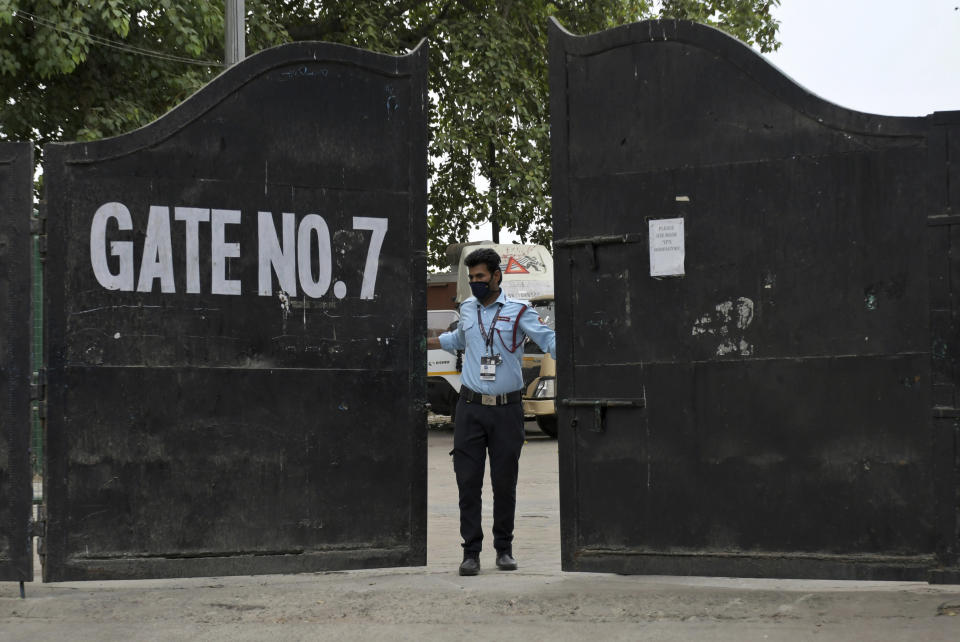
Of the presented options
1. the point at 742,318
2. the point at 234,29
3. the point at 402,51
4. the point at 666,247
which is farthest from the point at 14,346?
the point at 402,51

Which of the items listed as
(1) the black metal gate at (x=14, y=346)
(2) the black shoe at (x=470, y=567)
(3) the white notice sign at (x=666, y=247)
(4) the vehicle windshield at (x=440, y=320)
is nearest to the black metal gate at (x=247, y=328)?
(1) the black metal gate at (x=14, y=346)

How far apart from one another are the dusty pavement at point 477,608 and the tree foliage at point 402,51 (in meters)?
10.1

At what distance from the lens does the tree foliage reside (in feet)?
52.2

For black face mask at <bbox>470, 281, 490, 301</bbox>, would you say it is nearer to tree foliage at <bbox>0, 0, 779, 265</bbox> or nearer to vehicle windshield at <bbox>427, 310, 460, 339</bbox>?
tree foliage at <bbox>0, 0, 779, 265</bbox>

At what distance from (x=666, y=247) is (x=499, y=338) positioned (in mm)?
1360

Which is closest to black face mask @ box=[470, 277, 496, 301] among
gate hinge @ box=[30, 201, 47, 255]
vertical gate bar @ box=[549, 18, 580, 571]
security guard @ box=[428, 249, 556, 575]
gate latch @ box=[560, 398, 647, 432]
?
security guard @ box=[428, 249, 556, 575]

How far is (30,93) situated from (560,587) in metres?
13.9

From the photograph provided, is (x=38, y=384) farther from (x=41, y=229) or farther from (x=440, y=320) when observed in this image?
(x=440, y=320)

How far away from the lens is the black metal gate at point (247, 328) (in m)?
6.53

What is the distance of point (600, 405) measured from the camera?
6680 mm

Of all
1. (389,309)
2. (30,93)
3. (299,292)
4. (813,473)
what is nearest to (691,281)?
(813,473)

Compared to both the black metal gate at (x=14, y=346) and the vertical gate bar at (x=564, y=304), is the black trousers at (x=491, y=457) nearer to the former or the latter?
the vertical gate bar at (x=564, y=304)

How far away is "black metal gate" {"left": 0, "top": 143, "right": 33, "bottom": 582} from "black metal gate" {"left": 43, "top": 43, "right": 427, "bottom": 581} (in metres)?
0.13

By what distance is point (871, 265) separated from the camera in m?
6.14
